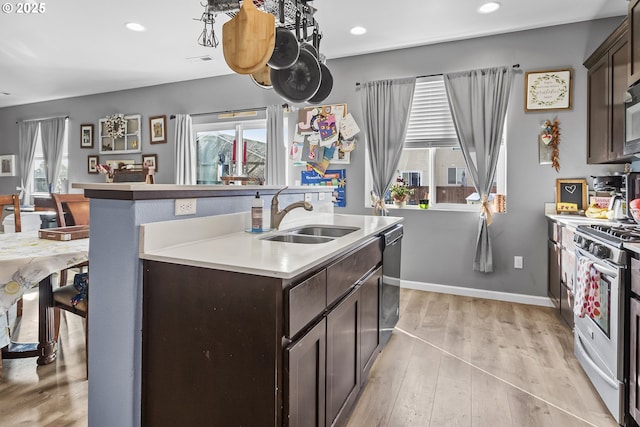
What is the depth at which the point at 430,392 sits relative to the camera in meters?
2.03

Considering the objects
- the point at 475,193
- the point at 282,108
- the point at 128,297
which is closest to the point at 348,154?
the point at 282,108

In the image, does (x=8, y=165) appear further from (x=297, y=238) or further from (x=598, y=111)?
(x=598, y=111)

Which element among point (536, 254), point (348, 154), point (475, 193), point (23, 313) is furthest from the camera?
point (348, 154)

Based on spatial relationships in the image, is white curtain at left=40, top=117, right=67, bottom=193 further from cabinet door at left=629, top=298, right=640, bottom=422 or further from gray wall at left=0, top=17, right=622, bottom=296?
cabinet door at left=629, top=298, right=640, bottom=422

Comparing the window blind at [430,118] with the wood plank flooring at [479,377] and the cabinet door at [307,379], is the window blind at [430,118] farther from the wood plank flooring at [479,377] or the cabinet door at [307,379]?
the cabinet door at [307,379]

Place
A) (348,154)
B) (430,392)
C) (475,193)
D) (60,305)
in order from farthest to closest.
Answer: (348,154)
(475,193)
(60,305)
(430,392)

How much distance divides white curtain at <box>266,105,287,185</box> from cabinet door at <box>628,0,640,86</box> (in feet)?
11.1

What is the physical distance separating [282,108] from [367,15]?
167 cm

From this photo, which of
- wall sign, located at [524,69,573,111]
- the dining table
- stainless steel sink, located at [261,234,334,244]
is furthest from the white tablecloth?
wall sign, located at [524,69,573,111]

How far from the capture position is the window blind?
3.91 meters

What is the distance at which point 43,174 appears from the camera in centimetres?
666

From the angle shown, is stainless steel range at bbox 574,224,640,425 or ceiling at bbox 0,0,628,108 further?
ceiling at bbox 0,0,628,108

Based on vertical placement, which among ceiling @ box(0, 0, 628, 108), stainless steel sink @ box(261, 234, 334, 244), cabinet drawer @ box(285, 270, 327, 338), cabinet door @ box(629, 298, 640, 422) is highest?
ceiling @ box(0, 0, 628, 108)

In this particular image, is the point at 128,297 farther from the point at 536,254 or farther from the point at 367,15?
the point at 536,254
